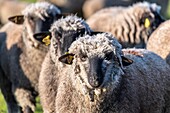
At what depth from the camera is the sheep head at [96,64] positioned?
6.60 metres

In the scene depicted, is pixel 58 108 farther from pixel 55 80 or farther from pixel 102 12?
pixel 102 12

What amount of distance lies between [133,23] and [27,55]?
7.19 feet

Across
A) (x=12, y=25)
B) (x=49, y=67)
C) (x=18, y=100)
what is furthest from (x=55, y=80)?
(x=12, y=25)

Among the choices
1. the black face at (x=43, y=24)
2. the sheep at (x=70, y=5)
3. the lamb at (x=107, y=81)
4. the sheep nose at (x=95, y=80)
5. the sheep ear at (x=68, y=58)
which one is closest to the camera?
the sheep nose at (x=95, y=80)

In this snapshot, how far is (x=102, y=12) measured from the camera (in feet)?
42.3

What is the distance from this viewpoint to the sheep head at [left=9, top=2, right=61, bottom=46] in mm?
10250

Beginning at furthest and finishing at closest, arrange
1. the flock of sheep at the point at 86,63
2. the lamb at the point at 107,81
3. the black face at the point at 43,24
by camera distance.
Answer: the black face at the point at 43,24 → the flock of sheep at the point at 86,63 → the lamb at the point at 107,81

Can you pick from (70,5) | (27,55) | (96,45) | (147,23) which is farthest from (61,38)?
(70,5)

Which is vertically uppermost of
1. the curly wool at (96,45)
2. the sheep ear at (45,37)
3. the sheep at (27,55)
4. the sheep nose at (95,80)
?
the curly wool at (96,45)

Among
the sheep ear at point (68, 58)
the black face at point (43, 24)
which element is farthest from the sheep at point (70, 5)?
the sheep ear at point (68, 58)

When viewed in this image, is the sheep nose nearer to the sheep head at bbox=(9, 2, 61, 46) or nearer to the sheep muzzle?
the sheep muzzle

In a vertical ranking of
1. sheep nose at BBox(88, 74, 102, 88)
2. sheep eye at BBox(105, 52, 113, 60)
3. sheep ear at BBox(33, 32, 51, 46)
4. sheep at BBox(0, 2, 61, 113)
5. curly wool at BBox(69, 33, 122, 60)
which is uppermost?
curly wool at BBox(69, 33, 122, 60)

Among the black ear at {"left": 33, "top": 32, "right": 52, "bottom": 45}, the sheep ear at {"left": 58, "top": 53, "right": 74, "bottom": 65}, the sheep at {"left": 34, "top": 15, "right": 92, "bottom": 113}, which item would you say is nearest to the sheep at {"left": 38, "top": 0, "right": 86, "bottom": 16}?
the black ear at {"left": 33, "top": 32, "right": 52, "bottom": 45}

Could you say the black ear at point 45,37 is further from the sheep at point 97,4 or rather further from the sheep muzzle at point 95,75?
the sheep at point 97,4
